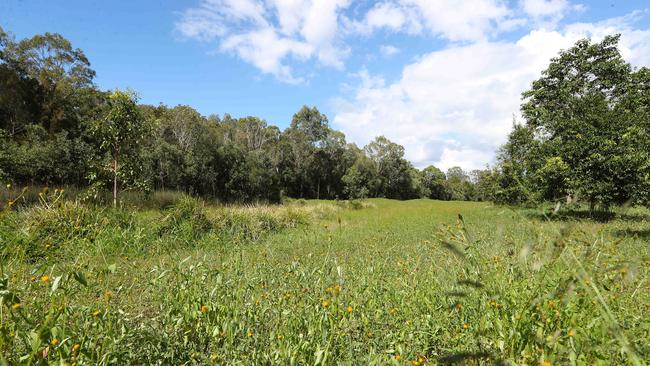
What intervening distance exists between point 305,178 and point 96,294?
5063 centimetres

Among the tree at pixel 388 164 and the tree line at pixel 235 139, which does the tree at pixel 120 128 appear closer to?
the tree line at pixel 235 139

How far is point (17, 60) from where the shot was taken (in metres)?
23.2

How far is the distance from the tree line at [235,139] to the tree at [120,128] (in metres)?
0.04

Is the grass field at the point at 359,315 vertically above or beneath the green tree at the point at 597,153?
beneath

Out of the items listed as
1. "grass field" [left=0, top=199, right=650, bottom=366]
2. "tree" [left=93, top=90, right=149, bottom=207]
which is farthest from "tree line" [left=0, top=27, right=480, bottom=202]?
"grass field" [left=0, top=199, right=650, bottom=366]

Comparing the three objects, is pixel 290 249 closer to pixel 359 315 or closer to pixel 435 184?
pixel 359 315

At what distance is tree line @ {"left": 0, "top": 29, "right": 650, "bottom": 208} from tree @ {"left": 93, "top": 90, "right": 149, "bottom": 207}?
0.13 feet

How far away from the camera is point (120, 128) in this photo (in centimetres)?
1110

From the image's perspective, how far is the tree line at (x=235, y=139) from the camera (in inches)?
471

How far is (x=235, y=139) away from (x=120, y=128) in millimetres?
39416

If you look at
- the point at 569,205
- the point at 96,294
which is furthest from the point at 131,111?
the point at 569,205

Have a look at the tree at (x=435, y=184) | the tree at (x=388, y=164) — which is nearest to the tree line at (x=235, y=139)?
the tree at (x=388, y=164)

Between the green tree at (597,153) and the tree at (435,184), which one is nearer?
the green tree at (597,153)

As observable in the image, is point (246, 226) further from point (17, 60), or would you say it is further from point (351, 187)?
point (351, 187)
